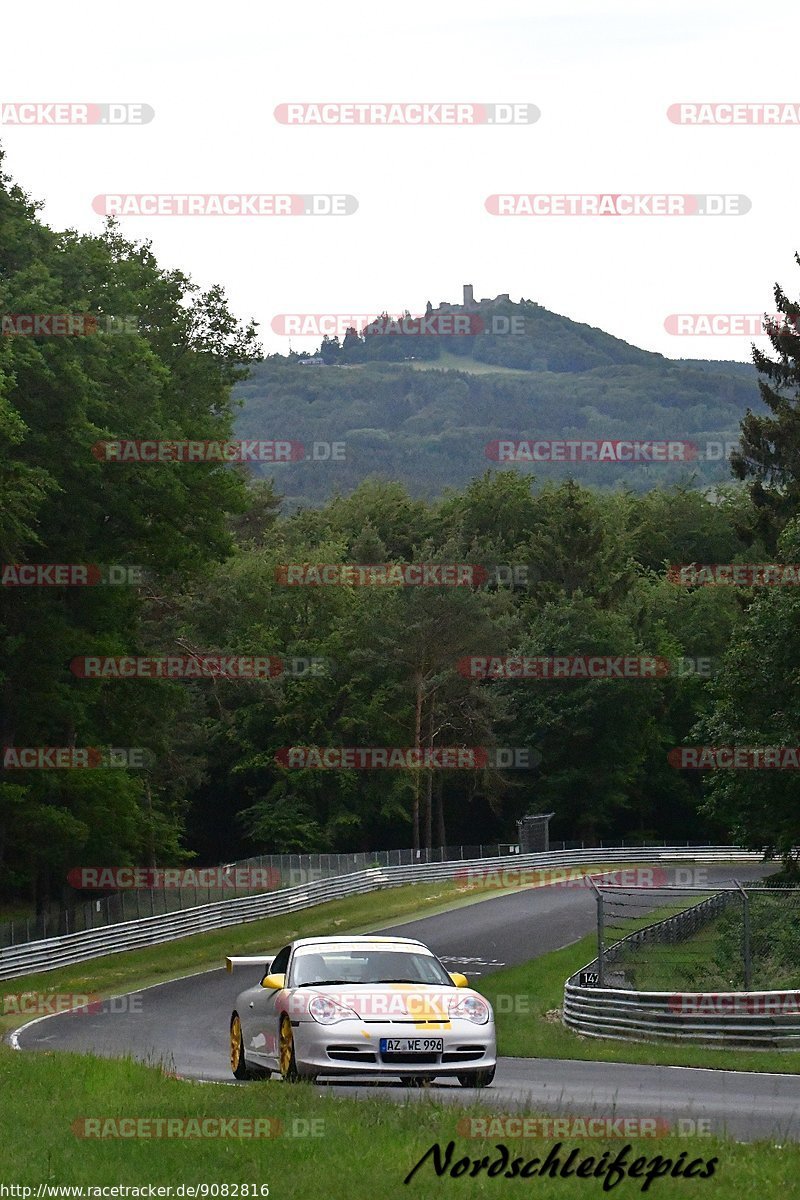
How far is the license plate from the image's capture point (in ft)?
45.1

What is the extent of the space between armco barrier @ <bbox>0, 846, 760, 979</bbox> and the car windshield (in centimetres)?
2455

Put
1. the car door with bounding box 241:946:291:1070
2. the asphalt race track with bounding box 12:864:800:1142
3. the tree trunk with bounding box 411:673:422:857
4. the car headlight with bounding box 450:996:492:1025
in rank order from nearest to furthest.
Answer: the asphalt race track with bounding box 12:864:800:1142 → the car headlight with bounding box 450:996:492:1025 → the car door with bounding box 241:946:291:1070 → the tree trunk with bounding box 411:673:422:857

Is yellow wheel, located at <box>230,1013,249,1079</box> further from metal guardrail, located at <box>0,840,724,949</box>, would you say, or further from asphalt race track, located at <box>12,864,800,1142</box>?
metal guardrail, located at <box>0,840,724,949</box>

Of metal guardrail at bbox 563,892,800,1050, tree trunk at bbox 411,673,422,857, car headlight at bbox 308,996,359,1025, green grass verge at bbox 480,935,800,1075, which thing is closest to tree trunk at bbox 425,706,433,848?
tree trunk at bbox 411,673,422,857

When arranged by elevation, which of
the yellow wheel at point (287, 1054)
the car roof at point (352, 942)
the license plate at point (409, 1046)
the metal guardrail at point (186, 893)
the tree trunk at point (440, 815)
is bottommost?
the tree trunk at point (440, 815)

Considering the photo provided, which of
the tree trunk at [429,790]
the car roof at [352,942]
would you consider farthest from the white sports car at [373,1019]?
the tree trunk at [429,790]

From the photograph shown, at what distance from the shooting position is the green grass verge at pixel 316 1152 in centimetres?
884

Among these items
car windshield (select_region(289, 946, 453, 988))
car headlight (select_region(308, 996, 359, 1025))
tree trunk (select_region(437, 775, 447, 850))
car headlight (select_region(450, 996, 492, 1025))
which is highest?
car windshield (select_region(289, 946, 453, 988))

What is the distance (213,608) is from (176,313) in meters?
36.5

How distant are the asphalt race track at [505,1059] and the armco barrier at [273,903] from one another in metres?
1.84

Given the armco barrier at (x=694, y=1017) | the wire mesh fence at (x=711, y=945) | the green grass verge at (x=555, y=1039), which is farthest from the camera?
the wire mesh fence at (x=711, y=945)

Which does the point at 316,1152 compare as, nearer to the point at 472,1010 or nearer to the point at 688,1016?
the point at 472,1010

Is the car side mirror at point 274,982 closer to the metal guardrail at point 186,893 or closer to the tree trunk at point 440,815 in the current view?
the metal guardrail at point 186,893

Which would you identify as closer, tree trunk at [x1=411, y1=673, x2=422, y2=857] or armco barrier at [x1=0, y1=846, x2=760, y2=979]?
armco barrier at [x1=0, y1=846, x2=760, y2=979]
